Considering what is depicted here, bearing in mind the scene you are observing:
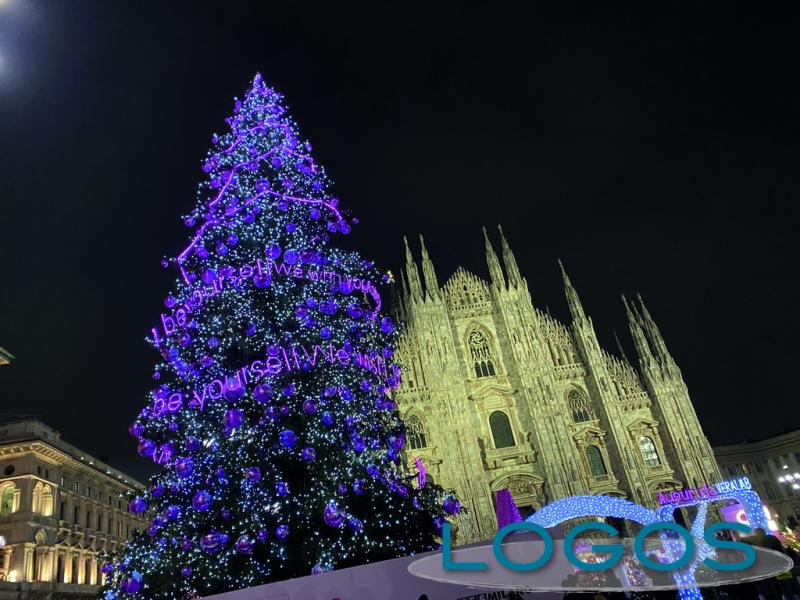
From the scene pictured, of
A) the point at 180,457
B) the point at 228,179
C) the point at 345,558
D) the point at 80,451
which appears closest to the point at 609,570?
the point at 345,558

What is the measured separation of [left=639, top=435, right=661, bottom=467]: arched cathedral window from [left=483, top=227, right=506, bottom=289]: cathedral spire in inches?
505

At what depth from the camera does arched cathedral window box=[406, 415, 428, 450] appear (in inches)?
1232

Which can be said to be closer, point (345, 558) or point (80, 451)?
point (345, 558)

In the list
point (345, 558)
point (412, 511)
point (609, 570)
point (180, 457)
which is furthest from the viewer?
point (412, 511)

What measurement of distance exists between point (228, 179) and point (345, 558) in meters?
7.90

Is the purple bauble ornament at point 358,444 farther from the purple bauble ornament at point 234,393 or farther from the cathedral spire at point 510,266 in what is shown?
the cathedral spire at point 510,266

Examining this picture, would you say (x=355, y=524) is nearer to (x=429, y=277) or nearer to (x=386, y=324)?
(x=386, y=324)

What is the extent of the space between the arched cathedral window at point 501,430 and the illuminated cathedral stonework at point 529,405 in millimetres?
65

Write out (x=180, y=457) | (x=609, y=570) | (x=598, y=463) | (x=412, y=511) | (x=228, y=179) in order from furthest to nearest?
(x=598, y=463) < (x=228, y=179) < (x=412, y=511) < (x=180, y=457) < (x=609, y=570)

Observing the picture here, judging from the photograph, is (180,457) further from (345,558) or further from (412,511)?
(412,511)

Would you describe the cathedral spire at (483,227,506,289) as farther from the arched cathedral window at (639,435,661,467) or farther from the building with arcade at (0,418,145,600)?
the building with arcade at (0,418,145,600)

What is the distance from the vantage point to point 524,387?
3253 centimetres

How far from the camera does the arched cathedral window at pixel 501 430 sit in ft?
106

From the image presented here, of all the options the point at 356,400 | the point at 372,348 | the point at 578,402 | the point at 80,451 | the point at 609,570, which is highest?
the point at 80,451
